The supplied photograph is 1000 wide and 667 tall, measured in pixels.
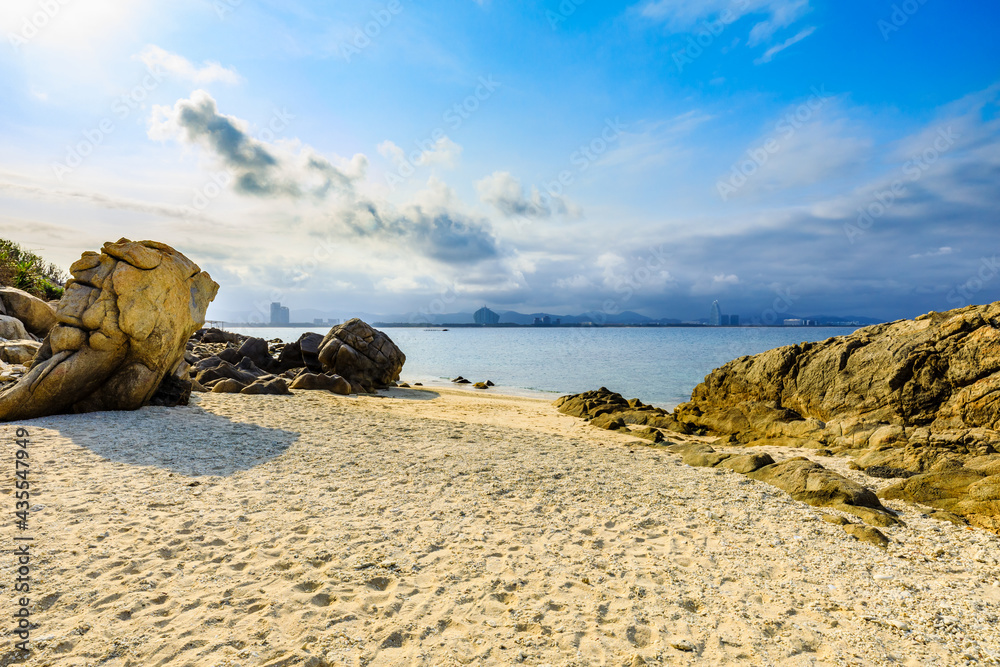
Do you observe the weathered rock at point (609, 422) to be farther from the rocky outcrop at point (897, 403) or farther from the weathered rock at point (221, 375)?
the weathered rock at point (221, 375)

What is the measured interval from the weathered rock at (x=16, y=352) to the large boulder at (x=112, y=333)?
178 inches

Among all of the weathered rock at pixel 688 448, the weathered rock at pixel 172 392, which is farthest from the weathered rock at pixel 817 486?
the weathered rock at pixel 172 392

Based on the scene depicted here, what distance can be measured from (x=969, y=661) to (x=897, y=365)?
9.55m

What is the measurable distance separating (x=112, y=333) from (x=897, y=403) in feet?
62.0

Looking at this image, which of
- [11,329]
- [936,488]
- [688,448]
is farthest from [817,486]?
[11,329]

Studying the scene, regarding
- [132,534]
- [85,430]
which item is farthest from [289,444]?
[132,534]

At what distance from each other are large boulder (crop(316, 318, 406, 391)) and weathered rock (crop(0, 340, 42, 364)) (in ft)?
33.2

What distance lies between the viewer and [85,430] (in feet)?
30.9

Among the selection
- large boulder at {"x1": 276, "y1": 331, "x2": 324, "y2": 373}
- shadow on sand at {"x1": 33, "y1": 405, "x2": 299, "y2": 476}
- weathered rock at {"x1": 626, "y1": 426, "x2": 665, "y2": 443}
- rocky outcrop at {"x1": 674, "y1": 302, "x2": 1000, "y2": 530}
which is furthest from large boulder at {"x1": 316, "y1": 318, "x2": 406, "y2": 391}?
rocky outcrop at {"x1": 674, "y1": 302, "x2": 1000, "y2": 530}

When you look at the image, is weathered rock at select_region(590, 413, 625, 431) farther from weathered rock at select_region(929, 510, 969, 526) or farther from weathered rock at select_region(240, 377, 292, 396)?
weathered rock at select_region(240, 377, 292, 396)

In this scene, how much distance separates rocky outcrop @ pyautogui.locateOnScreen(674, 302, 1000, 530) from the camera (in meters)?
8.06

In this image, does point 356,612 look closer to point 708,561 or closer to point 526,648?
point 526,648

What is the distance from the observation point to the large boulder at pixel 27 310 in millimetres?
18766

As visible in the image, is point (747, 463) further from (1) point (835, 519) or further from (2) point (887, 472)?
(1) point (835, 519)
